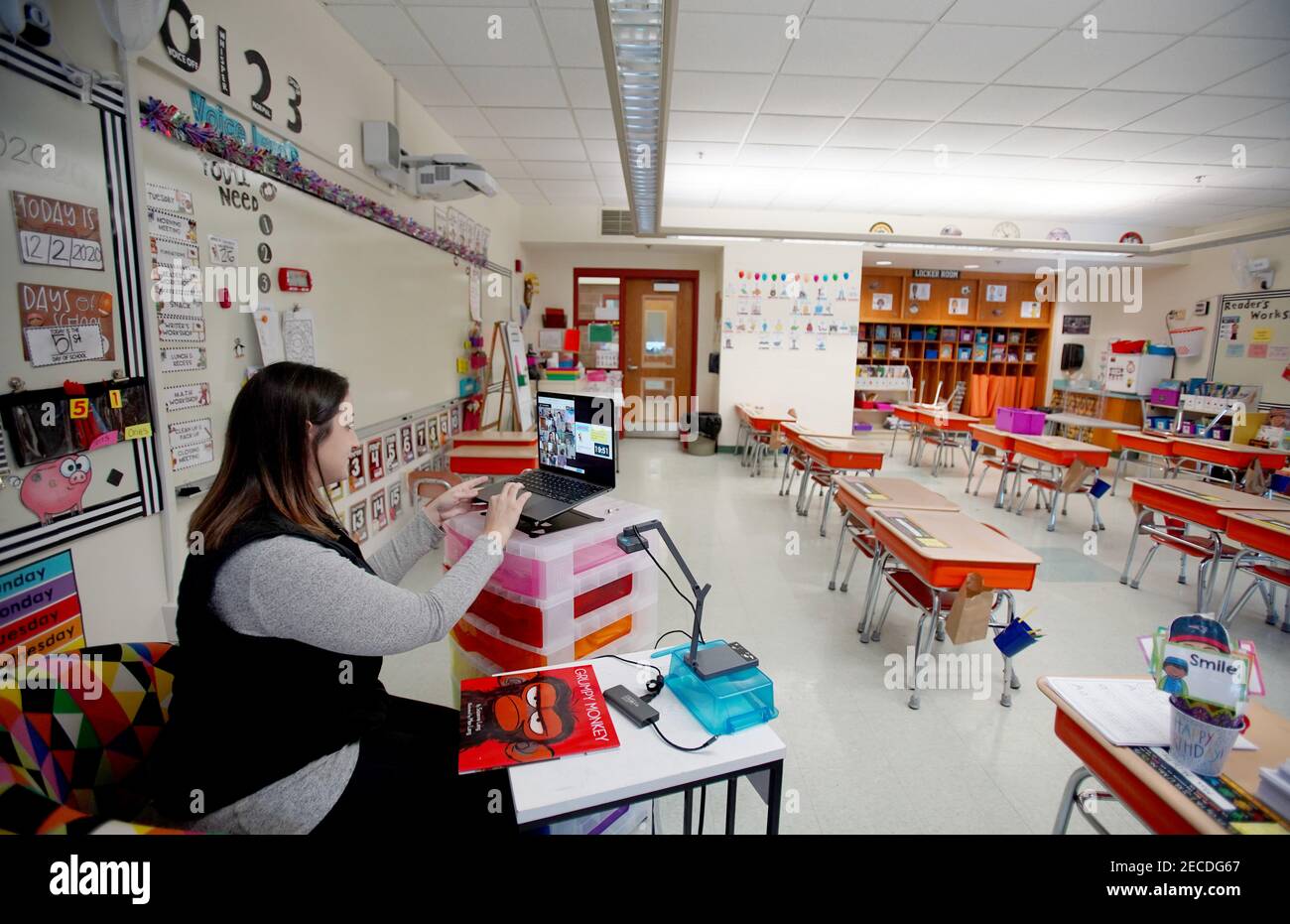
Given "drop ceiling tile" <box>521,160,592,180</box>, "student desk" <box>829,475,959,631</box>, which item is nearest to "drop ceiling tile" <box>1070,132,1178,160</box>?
"student desk" <box>829,475,959,631</box>

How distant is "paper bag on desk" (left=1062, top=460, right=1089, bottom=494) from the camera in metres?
5.21

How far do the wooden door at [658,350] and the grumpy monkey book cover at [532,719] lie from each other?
7950 mm

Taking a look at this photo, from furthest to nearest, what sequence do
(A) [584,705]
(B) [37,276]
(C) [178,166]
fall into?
(C) [178,166]
(B) [37,276]
(A) [584,705]

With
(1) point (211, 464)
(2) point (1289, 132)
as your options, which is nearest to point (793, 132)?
(2) point (1289, 132)

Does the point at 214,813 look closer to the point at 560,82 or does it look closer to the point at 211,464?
the point at 211,464

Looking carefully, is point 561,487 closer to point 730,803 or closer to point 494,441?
point 730,803

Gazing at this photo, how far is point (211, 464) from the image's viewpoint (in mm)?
2381

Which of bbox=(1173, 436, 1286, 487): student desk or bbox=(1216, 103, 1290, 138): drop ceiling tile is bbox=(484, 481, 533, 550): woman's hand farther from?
bbox=(1173, 436, 1286, 487): student desk

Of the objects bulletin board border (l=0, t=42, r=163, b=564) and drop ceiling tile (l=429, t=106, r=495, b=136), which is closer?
bulletin board border (l=0, t=42, r=163, b=564)

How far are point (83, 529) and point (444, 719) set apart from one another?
1.17 metres

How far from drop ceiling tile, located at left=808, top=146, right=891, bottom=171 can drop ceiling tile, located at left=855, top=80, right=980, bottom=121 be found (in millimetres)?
787

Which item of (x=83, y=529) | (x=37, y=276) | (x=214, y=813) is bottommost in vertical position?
(x=214, y=813)

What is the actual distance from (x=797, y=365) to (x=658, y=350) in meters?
2.15

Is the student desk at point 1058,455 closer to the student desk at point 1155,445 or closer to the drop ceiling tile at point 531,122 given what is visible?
the student desk at point 1155,445
